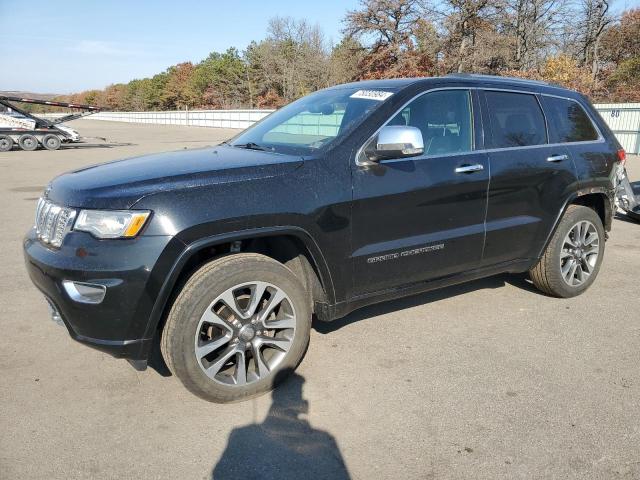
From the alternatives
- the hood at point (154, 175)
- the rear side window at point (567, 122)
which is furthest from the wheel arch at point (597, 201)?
the hood at point (154, 175)

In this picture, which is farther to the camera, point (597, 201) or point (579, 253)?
point (597, 201)

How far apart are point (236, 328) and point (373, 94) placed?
187 centimetres

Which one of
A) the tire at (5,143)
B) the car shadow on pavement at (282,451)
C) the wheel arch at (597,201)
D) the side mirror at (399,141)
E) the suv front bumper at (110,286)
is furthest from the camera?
the tire at (5,143)

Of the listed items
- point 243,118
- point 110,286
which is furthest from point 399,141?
point 243,118

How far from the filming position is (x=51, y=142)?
21312mm

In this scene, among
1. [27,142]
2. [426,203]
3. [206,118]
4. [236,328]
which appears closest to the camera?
[236,328]

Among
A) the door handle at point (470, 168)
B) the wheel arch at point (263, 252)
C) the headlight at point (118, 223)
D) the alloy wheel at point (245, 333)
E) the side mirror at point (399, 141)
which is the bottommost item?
the alloy wheel at point (245, 333)

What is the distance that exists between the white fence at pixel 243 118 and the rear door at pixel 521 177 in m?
1.43

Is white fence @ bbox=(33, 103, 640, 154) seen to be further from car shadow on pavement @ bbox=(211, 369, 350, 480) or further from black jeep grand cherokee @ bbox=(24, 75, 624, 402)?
car shadow on pavement @ bbox=(211, 369, 350, 480)

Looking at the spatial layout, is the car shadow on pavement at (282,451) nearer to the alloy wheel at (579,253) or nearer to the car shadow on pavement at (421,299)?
the car shadow on pavement at (421,299)

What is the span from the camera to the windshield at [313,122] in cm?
342

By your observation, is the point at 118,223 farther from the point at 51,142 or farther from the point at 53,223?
the point at 51,142

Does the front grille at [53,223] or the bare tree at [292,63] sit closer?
the front grille at [53,223]

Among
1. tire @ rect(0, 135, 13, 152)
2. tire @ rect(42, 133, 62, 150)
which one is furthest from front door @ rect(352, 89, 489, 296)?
tire @ rect(42, 133, 62, 150)
